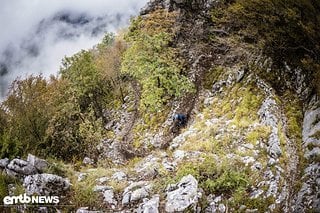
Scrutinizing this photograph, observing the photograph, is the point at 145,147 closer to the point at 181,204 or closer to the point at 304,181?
the point at 181,204

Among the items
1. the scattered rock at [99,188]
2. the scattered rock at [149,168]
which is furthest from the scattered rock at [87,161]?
the scattered rock at [99,188]

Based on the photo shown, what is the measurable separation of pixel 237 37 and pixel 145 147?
10.4 meters

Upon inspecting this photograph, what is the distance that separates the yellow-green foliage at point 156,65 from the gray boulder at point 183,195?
13.5 m

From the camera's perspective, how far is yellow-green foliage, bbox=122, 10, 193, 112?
31.3 metres

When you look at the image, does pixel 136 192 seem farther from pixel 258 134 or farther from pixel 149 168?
pixel 258 134

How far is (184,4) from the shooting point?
33844 millimetres

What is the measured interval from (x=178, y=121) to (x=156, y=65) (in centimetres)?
518

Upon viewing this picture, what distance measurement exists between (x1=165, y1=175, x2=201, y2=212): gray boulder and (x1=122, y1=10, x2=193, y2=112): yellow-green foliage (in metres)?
13.5

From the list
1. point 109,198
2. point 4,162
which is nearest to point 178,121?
point 109,198

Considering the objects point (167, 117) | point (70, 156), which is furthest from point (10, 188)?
point (167, 117)

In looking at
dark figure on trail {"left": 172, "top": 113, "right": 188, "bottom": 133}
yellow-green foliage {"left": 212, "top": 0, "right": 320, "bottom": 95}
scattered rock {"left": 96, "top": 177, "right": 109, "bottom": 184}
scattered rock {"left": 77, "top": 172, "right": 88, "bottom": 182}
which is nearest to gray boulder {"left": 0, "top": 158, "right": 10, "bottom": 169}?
scattered rock {"left": 77, "top": 172, "right": 88, "bottom": 182}

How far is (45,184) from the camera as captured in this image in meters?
19.0

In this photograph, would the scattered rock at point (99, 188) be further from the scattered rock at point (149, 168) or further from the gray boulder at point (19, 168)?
the gray boulder at point (19, 168)

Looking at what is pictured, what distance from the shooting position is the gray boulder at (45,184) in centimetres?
1862
